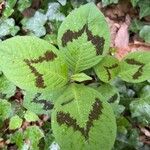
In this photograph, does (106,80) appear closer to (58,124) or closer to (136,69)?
(136,69)

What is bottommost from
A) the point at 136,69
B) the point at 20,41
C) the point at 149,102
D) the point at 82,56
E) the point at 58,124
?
the point at 149,102

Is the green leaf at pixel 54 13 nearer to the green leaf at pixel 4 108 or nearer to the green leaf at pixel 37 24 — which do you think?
the green leaf at pixel 37 24

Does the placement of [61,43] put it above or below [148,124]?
above

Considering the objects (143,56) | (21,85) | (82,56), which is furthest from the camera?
(143,56)

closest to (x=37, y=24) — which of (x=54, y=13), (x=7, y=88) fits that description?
(x=54, y=13)

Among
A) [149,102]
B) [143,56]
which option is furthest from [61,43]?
[149,102]

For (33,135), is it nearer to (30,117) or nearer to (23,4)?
(30,117)

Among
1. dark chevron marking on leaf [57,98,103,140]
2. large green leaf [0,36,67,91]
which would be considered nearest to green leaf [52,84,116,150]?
dark chevron marking on leaf [57,98,103,140]
